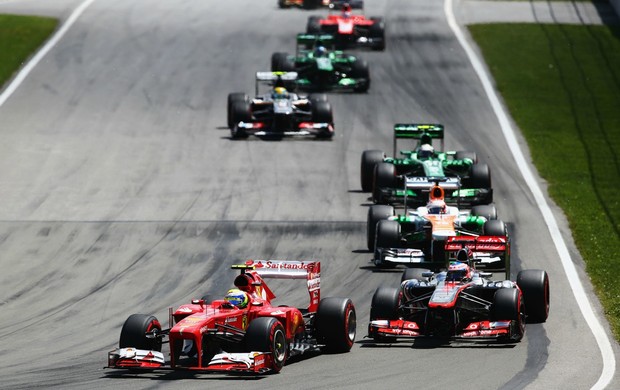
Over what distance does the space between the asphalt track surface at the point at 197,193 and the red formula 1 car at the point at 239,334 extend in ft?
0.89

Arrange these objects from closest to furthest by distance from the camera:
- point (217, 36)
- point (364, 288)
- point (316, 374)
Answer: point (316, 374), point (364, 288), point (217, 36)

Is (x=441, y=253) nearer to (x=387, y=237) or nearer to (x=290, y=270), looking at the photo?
(x=387, y=237)

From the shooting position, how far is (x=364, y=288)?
93.0 ft

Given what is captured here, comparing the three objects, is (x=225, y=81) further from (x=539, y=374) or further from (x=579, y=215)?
(x=539, y=374)

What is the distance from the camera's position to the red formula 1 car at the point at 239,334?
20.0m

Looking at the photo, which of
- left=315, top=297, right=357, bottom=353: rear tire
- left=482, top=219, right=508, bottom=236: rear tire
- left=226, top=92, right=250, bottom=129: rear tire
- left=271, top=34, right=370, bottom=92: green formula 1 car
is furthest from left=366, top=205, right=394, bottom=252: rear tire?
left=271, top=34, right=370, bottom=92: green formula 1 car

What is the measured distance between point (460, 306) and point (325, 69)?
26605mm

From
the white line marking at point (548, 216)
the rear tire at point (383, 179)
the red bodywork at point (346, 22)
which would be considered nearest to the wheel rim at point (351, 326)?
the white line marking at point (548, 216)

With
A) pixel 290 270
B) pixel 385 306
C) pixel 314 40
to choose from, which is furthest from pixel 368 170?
pixel 314 40

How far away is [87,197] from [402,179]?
27.8 feet

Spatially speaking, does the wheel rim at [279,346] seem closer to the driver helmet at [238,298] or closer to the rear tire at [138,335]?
the driver helmet at [238,298]

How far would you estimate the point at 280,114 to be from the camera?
43.5 meters

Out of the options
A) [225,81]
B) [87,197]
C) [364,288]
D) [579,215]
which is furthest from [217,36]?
[364,288]

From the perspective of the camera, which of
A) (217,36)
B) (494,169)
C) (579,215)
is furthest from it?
(217,36)
